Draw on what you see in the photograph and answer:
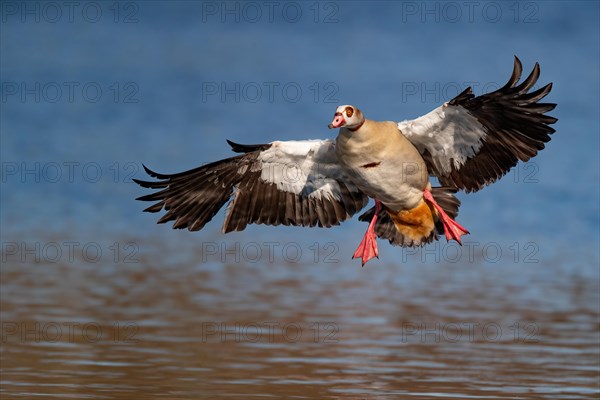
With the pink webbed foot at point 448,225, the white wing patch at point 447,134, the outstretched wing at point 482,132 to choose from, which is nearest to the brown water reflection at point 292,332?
the pink webbed foot at point 448,225

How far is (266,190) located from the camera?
52.4 ft

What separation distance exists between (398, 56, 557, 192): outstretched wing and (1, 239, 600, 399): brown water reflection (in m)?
3.17

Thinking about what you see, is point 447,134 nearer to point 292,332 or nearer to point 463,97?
point 463,97

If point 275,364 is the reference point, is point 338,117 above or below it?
above

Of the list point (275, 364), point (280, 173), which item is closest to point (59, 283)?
point (275, 364)

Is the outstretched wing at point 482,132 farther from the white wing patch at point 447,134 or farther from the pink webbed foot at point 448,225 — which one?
the pink webbed foot at point 448,225

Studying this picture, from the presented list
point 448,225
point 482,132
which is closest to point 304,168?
point 448,225

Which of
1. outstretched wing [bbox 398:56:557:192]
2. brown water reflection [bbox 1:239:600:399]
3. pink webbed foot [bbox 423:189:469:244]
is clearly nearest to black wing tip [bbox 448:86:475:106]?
outstretched wing [bbox 398:56:557:192]

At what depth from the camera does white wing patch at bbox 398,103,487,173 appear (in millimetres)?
14711

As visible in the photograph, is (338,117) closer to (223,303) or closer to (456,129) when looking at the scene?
(456,129)

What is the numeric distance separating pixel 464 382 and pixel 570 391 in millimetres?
1489

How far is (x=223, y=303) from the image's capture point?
78.6ft

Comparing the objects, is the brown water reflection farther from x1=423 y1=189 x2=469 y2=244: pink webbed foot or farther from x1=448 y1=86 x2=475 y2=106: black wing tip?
x1=448 y1=86 x2=475 y2=106: black wing tip

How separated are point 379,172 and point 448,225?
3.89 ft
